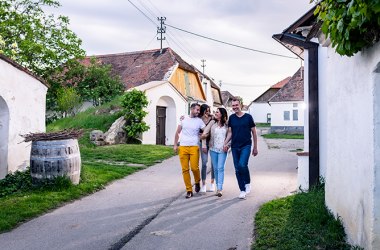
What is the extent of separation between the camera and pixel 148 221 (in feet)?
17.7

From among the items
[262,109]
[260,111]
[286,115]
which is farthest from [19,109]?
[262,109]

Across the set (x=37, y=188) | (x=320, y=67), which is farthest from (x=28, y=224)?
(x=320, y=67)

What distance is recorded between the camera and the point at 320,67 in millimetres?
6891

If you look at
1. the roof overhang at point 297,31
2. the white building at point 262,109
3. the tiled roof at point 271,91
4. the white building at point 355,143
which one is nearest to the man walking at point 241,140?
the roof overhang at point 297,31

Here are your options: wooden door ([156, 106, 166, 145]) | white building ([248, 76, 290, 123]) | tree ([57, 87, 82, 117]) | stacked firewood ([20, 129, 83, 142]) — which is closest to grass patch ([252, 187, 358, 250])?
stacked firewood ([20, 129, 83, 142])

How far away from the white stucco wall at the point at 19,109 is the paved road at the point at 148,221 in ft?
7.28

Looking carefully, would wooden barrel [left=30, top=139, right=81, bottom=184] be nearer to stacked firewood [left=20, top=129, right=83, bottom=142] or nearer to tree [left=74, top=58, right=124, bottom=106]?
stacked firewood [left=20, top=129, right=83, bottom=142]

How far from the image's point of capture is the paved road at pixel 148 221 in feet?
14.7

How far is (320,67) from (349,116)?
2979 mm

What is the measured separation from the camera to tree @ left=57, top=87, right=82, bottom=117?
2192cm

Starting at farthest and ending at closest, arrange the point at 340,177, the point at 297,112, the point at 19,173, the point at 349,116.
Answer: the point at 297,112
the point at 19,173
the point at 340,177
the point at 349,116

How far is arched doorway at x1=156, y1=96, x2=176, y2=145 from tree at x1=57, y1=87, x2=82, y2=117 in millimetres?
5506

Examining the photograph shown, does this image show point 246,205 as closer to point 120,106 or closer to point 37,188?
point 37,188

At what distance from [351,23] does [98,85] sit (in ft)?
75.9
